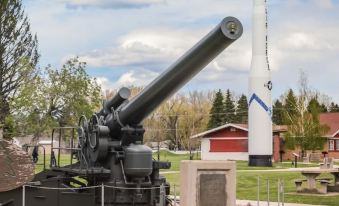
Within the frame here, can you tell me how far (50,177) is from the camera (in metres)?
14.5

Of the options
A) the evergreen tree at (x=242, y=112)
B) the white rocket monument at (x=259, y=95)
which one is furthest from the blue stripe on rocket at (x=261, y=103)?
the evergreen tree at (x=242, y=112)

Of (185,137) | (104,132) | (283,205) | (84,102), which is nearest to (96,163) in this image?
(104,132)

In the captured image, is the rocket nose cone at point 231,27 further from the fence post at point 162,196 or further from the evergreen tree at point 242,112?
the evergreen tree at point 242,112

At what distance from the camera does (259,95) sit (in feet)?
130

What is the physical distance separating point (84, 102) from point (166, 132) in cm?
4910

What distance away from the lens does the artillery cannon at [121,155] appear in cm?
1195

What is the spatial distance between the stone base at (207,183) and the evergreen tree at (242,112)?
76009 millimetres

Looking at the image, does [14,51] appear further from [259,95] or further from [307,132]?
[307,132]

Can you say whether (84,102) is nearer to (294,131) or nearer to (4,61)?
(4,61)

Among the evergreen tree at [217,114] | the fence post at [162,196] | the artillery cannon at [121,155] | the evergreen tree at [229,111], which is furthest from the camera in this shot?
the evergreen tree at [229,111]

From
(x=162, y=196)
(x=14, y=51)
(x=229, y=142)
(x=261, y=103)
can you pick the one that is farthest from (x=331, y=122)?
(x=162, y=196)

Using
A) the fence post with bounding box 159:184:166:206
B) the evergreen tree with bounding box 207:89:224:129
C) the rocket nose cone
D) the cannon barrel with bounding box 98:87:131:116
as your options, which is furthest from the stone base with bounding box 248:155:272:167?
the evergreen tree with bounding box 207:89:224:129

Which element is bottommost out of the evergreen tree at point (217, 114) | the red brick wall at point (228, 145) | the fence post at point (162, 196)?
the fence post at point (162, 196)

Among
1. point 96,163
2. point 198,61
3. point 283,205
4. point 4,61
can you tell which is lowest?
point 283,205
